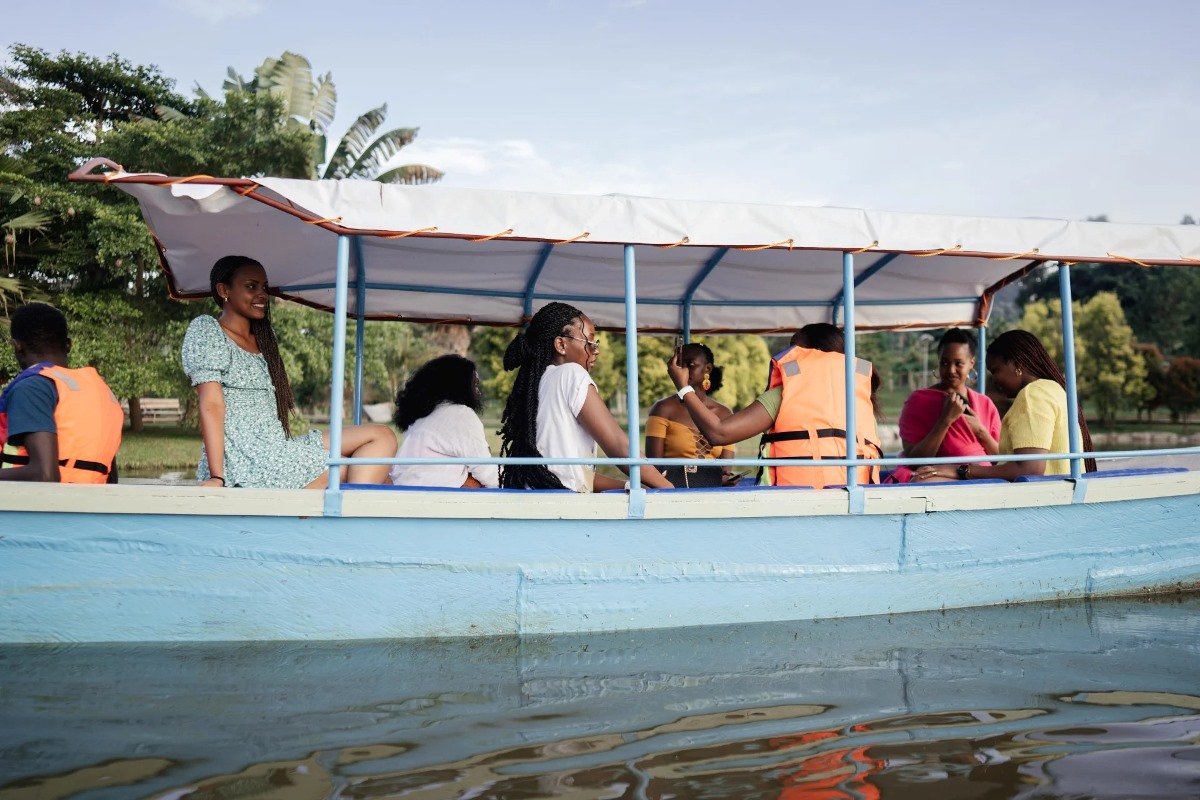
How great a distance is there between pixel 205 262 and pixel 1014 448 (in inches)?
170

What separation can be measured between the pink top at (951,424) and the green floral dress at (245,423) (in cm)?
A: 323

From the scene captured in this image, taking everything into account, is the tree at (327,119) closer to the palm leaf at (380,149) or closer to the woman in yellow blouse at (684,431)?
the palm leaf at (380,149)

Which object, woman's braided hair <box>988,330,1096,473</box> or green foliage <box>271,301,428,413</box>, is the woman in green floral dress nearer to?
woman's braided hair <box>988,330,1096,473</box>

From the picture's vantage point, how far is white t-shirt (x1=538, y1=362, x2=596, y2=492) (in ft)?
14.6

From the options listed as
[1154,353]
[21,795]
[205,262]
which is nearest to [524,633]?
[21,795]

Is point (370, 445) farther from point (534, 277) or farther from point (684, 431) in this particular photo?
point (684, 431)

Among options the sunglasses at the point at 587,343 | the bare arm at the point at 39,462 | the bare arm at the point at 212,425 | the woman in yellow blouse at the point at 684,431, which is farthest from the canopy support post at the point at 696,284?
the bare arm at the point at 39,462

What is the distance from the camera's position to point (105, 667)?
3.89 metres

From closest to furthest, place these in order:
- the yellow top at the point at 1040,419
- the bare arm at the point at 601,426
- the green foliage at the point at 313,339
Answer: the bare arm at the point at 601,426 → the yellow top at the point at 1040,419 → the green foliage at the point at 313,339

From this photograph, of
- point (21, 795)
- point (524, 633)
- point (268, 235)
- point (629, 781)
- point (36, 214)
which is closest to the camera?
point (21, 795)

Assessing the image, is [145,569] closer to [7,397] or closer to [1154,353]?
[7,397]

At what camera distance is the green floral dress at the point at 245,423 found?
4207 mm

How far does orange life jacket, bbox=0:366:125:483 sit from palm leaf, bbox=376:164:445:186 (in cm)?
1962

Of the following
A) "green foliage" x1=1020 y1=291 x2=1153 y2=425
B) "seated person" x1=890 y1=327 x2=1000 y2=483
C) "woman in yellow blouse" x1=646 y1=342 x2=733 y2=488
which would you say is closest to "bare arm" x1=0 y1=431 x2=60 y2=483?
"woman in yellow blouse" x1=646 y1=342 x2=733 y2=488
